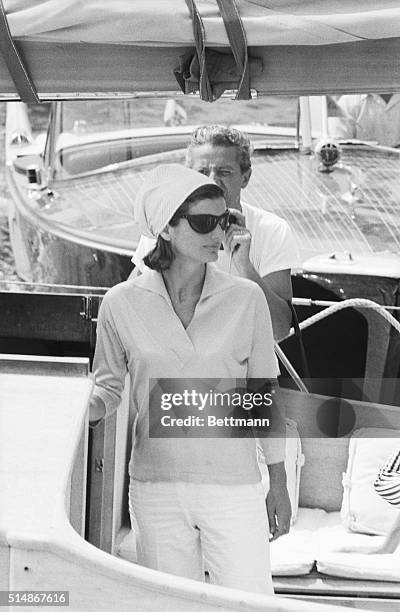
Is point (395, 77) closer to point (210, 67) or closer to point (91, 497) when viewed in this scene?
point (210, 67)

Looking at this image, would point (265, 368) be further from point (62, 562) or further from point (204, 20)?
point (62, 562)

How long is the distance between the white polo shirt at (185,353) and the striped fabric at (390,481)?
85cm

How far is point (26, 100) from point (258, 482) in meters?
0.86

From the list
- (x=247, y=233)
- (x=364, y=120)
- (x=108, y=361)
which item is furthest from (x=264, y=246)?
(x=364, y=120)

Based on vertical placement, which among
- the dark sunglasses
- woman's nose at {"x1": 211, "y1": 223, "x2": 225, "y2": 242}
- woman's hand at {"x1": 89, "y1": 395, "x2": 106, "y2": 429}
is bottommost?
woman's hand at {"x1": 89, "y1": 395, "x2": 106, "y2": 429}

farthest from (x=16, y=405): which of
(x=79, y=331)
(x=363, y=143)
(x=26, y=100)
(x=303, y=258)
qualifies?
(x=363, y=143)

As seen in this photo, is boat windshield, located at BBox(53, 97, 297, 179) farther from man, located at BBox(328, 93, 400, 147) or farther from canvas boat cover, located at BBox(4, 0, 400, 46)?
canvas boat cover, located at BBox(4, 0, 400, 46)

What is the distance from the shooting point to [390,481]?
3131 millimetres

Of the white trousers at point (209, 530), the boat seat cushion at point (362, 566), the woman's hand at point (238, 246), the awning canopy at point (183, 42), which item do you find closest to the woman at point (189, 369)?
the white trousers at point (209, 530)

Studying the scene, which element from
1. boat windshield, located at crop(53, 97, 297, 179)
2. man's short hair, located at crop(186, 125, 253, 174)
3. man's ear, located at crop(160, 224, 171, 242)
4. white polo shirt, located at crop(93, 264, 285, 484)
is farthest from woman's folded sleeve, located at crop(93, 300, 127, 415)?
boat windshield, located at crop(53, 97, 297, 179)

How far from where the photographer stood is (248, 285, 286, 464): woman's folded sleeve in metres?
2.26

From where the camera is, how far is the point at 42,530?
157 centimetres

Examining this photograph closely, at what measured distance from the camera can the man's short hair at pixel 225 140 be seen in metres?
2.82

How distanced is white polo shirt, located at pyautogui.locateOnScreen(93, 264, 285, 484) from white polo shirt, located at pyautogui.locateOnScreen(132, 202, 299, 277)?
1.65 ft
